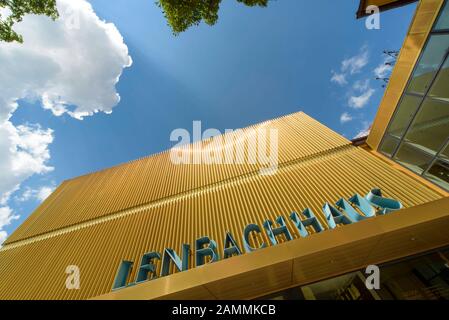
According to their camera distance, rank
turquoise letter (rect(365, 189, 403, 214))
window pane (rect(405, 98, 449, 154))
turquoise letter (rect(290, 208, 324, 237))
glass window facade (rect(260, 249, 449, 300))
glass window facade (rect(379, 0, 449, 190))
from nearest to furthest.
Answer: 1. glass window facade (rect(260, 249, 449, 300))
2. turquoise letter (rect(365, 189, 403, 214))
3. turquoise letter (rect(290, 208, 324, 237))
4. glass window facade (rect(379, 0, 449, 190))
5. window pane (rect(405, 98, 449, 154))

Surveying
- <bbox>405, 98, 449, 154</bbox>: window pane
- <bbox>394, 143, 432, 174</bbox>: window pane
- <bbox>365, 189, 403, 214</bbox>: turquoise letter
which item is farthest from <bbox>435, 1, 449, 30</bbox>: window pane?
<bbox>365, 189, 403, 214</bbox>: turquoise letter

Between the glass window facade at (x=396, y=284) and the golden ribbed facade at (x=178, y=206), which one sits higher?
the golden ribbed facade at (x=178, y=206)

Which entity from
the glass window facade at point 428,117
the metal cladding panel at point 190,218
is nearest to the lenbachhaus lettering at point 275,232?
the metal cladding panel at point 190,218

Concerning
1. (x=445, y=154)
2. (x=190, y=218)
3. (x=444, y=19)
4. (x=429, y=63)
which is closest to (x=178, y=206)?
(x=190, y=218)

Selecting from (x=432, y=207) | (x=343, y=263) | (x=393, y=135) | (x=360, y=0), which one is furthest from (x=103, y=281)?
(x=360, y=0)

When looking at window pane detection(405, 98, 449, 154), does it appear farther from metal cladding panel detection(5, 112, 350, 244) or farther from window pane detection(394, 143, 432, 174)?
metal cladding panel detection(5, 112, 350, 244)

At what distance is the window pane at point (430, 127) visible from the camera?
20.4ft

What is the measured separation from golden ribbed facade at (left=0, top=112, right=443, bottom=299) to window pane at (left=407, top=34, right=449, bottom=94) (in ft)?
7.67

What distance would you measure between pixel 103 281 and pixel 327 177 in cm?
692

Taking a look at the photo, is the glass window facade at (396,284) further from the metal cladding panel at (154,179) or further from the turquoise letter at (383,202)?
the metal cladding panel at (154,179)

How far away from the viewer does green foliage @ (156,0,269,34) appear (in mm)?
7246

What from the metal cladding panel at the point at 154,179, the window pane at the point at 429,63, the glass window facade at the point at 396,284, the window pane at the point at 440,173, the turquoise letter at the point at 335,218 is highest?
the metal cladding panel at the point at 154,179

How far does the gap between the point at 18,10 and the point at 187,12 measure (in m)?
5.35

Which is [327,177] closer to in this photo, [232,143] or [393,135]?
[393,135]
